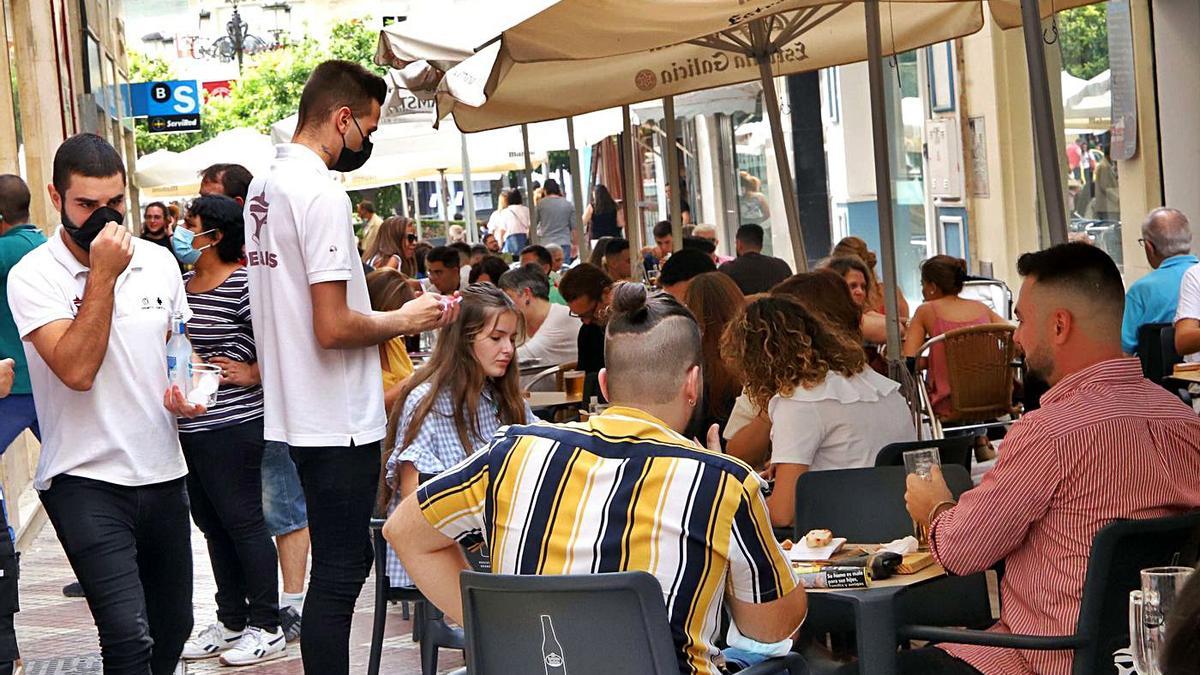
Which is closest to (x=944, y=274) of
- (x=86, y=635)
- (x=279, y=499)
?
(x=279, y=499)

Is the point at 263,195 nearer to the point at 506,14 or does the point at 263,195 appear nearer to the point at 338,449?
the point at 338,449

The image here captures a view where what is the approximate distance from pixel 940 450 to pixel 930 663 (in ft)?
5.95

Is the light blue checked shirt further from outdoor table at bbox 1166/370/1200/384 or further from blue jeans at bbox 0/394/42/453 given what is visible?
outdoor table at bbox 1166/370/1200/384

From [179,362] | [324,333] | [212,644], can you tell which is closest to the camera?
[324,333]

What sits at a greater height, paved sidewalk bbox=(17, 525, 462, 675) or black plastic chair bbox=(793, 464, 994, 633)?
black plastic chair bbox=(793, 464, 994, 633)

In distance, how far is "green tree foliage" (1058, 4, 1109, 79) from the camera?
16672 millimetres

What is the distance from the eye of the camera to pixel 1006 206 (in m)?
18.6

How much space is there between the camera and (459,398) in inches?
234

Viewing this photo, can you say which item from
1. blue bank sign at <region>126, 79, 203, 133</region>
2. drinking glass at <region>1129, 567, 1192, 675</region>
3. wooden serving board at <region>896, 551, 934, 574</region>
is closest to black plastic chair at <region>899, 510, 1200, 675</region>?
wooden serving board at <region>896, 551, 934, 574</region>

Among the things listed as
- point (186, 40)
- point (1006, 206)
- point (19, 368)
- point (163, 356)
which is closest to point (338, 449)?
point (163, 356)

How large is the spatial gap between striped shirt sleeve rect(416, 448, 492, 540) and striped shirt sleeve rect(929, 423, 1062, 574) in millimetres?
1278

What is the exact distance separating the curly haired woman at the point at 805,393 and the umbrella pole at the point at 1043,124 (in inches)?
40.1

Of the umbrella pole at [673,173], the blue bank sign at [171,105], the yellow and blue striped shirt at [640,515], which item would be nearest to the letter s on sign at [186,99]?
the blue bank sign at [171,105]

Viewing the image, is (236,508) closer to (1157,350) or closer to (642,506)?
(642,506)
